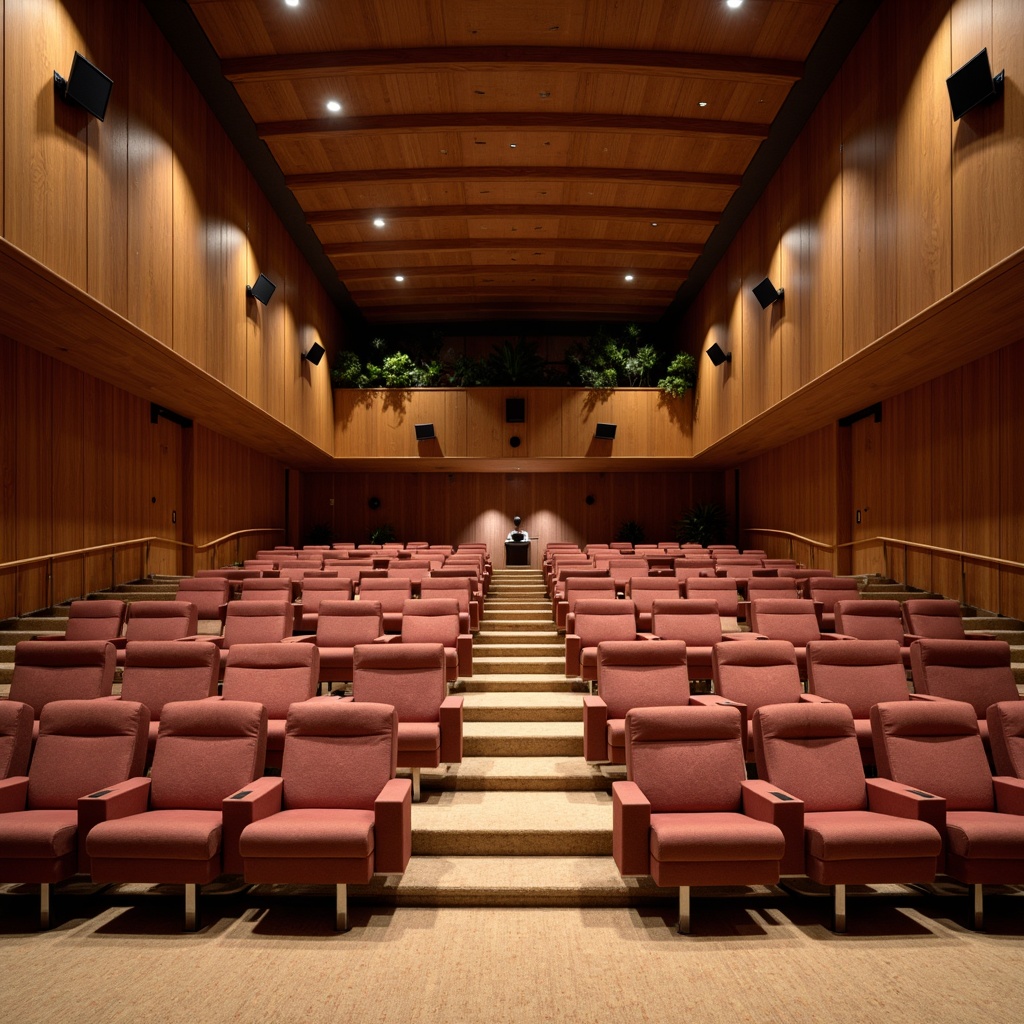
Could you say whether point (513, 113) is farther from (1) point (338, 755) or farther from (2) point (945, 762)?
(2) point (945, 762)

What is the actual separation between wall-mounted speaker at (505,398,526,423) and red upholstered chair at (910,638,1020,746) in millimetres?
10345

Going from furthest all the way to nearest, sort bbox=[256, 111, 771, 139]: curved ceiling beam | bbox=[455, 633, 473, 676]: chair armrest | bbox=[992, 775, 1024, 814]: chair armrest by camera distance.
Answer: bbox=[256, 111, 771, 139]: curved ceiling beam
bbox=[455, 633, 473, 676]: chair armrest
bbox=[992, 775, 1024, 814]: chair armrest

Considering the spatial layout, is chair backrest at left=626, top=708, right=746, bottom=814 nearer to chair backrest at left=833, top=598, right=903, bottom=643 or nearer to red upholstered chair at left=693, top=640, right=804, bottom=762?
red upholstered chair at left=693, top=640, right=804, bottom=762

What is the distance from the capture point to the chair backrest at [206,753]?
346 centimetres

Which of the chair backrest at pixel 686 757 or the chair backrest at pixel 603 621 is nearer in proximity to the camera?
the chair backrest at pixel 686 757

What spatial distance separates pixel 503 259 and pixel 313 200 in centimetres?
361

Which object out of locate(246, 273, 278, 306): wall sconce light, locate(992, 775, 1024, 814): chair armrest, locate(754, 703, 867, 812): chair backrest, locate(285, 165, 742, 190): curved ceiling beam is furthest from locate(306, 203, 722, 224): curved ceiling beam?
locate(992, 775, 1024, 814): chair armrest

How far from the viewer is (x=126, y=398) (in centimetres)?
884

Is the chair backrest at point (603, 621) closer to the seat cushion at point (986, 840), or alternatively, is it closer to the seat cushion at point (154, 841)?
the seat cushion at point (986, 840)

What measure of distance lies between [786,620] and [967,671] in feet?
5.00

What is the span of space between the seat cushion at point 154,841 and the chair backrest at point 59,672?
4.43 ft

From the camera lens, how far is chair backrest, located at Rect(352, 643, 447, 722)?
4.30m

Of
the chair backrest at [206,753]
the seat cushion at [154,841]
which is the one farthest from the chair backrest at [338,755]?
the seat cushion at [154,841]

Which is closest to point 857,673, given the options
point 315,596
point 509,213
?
point 315,596
